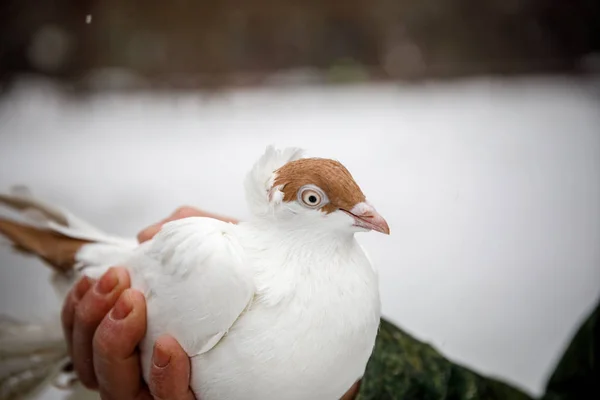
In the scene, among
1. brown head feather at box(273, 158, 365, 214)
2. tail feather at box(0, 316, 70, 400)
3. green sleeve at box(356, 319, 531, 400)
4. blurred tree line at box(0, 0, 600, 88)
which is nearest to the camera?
brown head feather at box(273, 158, 365, 214)

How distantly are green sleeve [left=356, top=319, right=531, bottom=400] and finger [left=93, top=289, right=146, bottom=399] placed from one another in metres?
0.22

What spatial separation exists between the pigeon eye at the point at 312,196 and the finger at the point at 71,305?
274 millimetres

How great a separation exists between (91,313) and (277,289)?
0.22 m

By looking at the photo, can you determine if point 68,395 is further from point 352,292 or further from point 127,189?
point 352,292

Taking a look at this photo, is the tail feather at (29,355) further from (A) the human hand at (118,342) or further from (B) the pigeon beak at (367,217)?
(B) the pigeon beak at (367,217)

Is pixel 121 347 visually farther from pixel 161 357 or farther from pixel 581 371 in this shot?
pixel 581 371

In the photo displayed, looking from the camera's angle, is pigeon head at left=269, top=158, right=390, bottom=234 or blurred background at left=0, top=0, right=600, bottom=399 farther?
blurred background at left=0, top=0, right=600, bottom=399

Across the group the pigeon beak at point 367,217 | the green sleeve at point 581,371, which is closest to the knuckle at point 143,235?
the pigeon beak at point 367,217

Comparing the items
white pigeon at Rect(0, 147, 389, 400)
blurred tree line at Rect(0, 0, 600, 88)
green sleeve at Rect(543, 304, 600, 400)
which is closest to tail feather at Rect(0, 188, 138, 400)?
white pigeon at Rect(0, 147, 389, 400)

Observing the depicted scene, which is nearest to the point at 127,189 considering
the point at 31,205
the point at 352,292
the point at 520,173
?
the point at 31,205

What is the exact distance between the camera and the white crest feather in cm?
51

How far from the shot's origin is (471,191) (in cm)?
72

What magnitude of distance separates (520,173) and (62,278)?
637 millimetres

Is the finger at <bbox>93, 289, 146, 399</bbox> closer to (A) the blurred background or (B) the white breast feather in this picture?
(B) the white breast feather
